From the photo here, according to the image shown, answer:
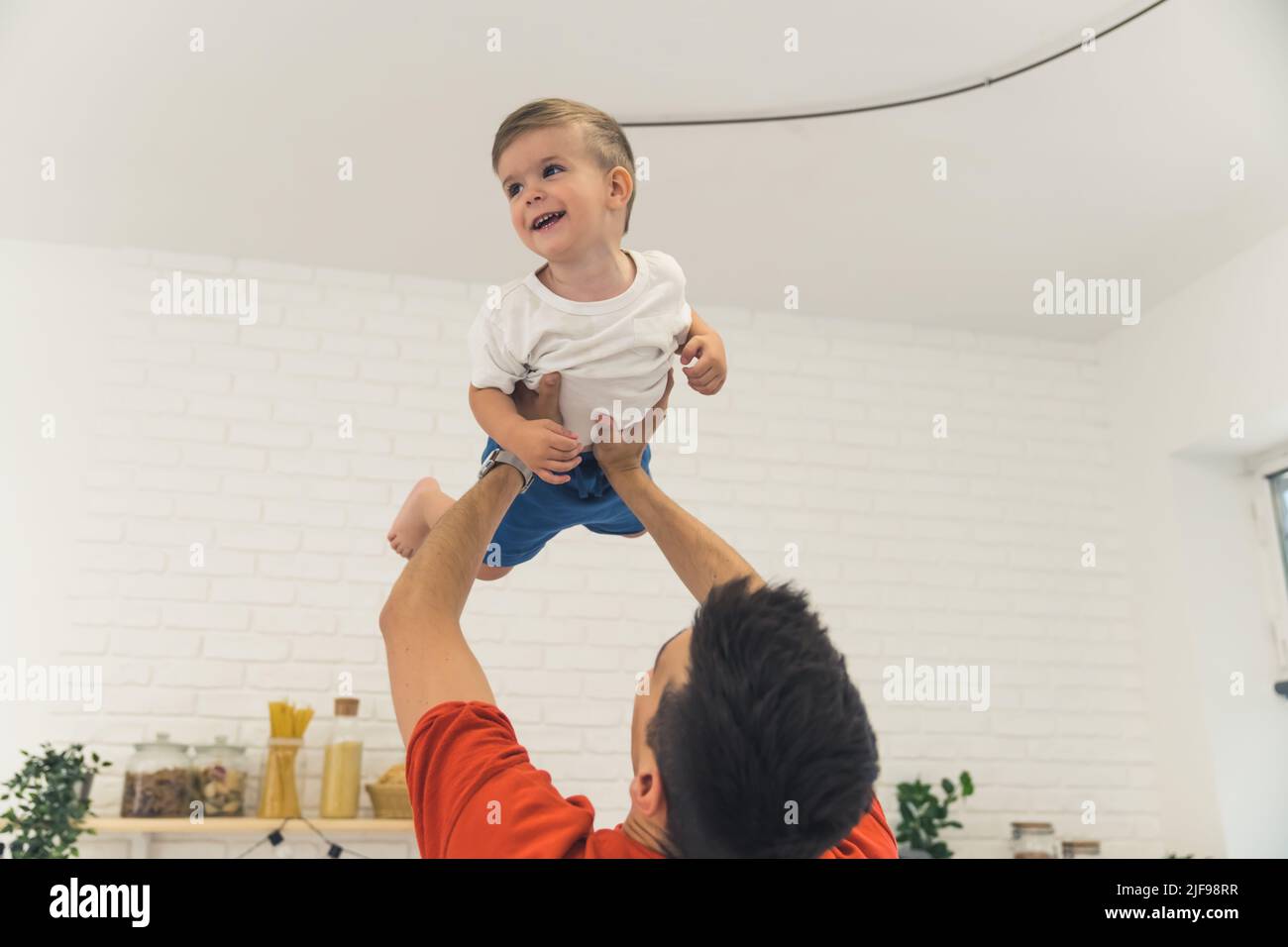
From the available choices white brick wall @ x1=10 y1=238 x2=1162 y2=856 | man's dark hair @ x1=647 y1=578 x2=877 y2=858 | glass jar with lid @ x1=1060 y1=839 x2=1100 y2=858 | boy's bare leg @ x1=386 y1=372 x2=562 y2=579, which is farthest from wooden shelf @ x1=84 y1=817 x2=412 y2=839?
man's dark hair @ x1=647 y1=578 x2=877 y2=858

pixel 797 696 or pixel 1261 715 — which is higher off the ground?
pixel 797 696

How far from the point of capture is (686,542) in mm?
1359

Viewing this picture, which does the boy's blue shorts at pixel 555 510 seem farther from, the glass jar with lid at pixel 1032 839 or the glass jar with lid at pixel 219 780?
the glass jar with lid at pixel 1032 839

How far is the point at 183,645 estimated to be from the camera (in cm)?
346

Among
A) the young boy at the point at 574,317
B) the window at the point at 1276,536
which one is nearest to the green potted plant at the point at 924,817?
the window at the point at 1276,536

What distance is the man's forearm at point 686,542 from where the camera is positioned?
4.40 ft

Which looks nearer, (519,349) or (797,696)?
(797,696)

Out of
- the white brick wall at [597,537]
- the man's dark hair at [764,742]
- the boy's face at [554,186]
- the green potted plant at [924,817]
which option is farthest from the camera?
the green potted plant at [924,817]

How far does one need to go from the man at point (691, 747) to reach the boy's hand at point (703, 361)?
410 mm
